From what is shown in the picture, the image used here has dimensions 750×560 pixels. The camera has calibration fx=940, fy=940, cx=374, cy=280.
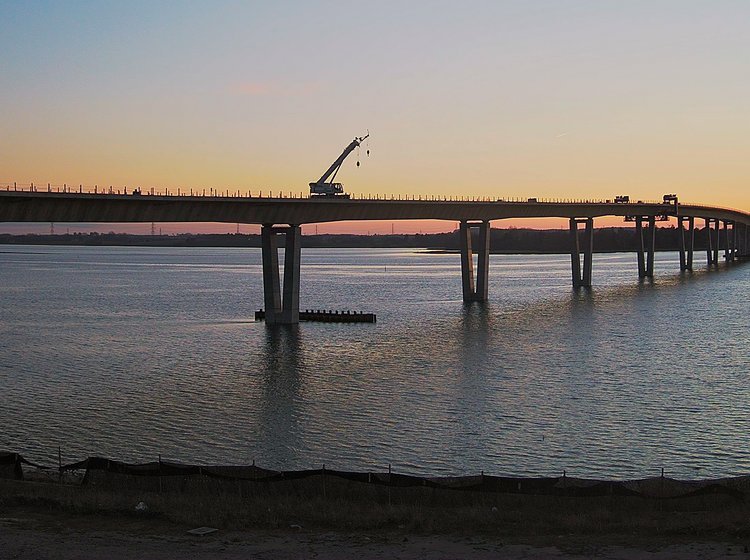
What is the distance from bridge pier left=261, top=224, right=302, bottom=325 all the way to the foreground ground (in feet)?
192

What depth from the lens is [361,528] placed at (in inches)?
872

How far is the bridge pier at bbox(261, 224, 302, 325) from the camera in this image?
8350cm

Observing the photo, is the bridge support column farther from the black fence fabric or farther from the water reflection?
the black fence fabric

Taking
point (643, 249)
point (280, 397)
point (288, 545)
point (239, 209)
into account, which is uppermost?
point (239, 209)

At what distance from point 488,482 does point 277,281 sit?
61.5 m

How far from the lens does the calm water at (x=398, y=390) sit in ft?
110

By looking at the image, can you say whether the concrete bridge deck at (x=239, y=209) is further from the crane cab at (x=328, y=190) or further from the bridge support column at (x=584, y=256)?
the bridge support column at (x=584, y=256)

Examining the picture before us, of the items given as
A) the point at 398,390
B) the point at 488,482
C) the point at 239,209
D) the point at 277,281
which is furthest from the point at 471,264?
Answer: the point at 488,482

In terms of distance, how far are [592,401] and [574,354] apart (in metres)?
18.4

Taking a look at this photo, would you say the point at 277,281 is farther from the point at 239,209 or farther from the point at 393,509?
the point at 393,509

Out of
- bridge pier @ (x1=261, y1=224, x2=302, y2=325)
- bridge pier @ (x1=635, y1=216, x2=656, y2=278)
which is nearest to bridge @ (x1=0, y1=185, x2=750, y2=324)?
bridge pier @ (x1=261, y1=224, x2=302, y2=325)

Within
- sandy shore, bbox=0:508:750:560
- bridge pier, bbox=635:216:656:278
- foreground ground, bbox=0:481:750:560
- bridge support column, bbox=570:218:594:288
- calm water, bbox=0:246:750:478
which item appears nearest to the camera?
sandy shore, bbox=0:508:750:560

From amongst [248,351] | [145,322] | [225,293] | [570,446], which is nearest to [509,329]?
[248,351]

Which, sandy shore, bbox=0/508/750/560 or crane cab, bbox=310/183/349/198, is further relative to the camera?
crane cab, bbox=310/183/349/198
